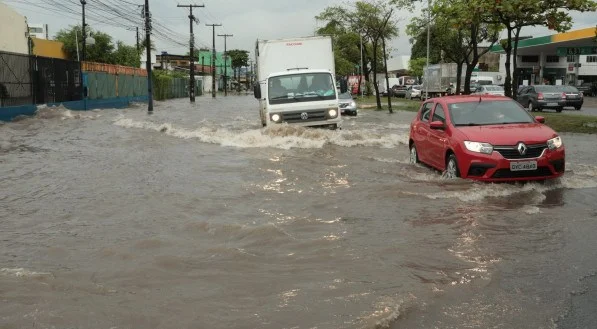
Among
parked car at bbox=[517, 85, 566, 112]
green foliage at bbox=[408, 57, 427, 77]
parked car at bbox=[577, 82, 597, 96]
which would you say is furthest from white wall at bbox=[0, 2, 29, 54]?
green foliage at bbox=[408, 57, 427, 77]

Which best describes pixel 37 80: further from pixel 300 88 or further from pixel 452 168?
pixel 452 168

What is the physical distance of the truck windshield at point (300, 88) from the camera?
52.9ft

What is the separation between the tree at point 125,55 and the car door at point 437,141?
56610mm

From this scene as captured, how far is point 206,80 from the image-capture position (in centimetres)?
10075

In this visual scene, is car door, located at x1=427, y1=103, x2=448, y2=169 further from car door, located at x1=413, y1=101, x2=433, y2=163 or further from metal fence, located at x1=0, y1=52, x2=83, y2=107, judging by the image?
metal fence, located at x1=0, y1=52, x2=83, y2=107

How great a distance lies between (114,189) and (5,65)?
54.9 feet

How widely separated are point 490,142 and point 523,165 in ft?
1.82

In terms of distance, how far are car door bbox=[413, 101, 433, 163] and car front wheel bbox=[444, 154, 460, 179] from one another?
115 cm

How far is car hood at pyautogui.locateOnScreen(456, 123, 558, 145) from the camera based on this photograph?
28.8 ft

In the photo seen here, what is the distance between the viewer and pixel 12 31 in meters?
33.2

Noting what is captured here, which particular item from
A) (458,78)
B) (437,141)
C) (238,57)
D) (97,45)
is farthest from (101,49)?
(238,57)

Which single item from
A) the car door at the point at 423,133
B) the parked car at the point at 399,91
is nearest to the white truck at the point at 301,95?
the car door at the point at 423,133

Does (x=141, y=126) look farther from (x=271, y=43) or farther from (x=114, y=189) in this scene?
(x=114, y=189)

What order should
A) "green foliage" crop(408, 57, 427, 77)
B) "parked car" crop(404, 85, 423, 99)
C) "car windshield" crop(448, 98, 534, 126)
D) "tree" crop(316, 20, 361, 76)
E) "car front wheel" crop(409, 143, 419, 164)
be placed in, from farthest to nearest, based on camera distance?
"green foliage" crop(408, 57, 427, 77)
"tree" crop(316, 20, 361, 76)
"parked car" crop(404, 85, 423, 99)
"car front wheel" crop(409, 143, 419, 164)
"car windshield" crop(448, 98, 534, 126)
